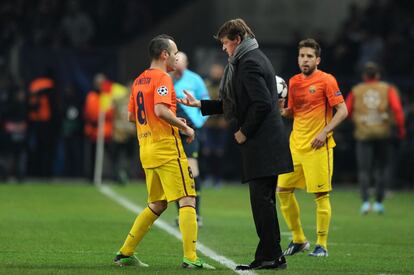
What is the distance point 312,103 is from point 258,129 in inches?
76.4

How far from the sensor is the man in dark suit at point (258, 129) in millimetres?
10516

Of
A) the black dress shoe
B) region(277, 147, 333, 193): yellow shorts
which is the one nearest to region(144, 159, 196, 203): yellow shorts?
the black dress shoe

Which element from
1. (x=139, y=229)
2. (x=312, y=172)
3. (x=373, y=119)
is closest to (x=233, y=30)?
(x=139, y=229)

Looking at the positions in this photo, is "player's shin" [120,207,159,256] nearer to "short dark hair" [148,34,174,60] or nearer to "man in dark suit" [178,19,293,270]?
"man in dark suit" [178,19,293,270]

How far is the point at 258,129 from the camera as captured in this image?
419 inches

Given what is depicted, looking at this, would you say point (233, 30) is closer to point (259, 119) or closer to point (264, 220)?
point (259, 119)

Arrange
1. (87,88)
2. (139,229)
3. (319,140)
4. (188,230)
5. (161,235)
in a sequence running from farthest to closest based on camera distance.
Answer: (87,88) → (161,235) → (319,140) → (139,229) → (188,230)

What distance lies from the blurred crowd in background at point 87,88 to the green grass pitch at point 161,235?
12.1ft

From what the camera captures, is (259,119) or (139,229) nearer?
(259,119)

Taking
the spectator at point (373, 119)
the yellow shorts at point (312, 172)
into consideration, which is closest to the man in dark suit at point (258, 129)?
the yellow shorts at point (312, 172)

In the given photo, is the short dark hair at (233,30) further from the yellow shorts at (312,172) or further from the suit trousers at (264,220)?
the yellow shorts at (312,172)

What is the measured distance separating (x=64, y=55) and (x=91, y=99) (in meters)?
1.50

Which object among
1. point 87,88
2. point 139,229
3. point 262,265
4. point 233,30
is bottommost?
point 262,265

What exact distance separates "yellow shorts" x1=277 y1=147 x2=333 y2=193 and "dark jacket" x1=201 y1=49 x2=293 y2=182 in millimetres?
1580
